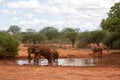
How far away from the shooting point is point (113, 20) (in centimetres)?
3750

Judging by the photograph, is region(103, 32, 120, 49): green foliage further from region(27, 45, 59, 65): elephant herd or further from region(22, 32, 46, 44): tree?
region(22, 32, 46, 44): tree

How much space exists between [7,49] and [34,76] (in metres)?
15.0

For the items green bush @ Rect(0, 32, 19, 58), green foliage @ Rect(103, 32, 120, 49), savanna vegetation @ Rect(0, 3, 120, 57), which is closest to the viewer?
green bush @ Rect(0, 32, 19, 58)

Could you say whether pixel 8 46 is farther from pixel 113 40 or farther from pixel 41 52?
pixel 113 40

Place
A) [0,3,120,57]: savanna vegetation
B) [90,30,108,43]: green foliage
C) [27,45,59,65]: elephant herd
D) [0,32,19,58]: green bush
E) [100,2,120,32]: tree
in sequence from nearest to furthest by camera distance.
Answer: [27,45,59,65]: elephant herd < [0,32,19,58]: green bush < [0,3,120,57]: savanna vegetation < [100,2,120,32]: tree < [90,30,108,43]: green foliage

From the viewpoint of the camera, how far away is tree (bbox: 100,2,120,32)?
37.5m

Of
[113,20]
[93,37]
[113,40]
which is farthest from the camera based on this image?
[93,37]

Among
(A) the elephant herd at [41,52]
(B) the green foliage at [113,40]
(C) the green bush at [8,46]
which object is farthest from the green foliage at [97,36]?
(A) the elephant herd at [41,52]

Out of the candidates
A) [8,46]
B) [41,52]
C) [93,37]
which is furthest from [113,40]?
[41,52]

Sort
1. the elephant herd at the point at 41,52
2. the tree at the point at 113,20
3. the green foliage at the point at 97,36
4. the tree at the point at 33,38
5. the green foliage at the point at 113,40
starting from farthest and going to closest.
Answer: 1. the tree at the point at 33,38
2. the green foliage at the point at 97,36
3. the green foliage at the point at 113,40
4. the tree at the point at 113,20
5. the elephant herd at the point at 41,52

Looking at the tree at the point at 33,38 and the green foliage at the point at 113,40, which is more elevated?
the tree at the point at 33,38

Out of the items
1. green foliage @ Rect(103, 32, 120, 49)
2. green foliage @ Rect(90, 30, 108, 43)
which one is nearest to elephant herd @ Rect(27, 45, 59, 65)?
green foliage @ Rect(103, 32, 120, 49)

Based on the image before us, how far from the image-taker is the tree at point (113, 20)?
3752 centimetres

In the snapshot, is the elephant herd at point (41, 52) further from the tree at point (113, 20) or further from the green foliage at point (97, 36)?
the green foliage at point (97, 36)
